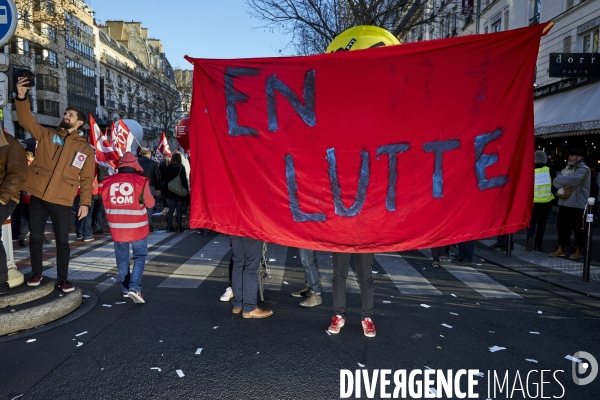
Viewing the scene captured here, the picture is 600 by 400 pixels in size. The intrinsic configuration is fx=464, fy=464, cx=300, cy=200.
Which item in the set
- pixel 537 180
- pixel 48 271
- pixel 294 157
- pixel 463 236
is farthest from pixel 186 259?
pixel 537 180

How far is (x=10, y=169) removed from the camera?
473 centimetres

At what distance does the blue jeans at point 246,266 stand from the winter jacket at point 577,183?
6.85m

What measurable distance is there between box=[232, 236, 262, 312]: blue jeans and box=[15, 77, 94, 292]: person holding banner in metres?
1.74

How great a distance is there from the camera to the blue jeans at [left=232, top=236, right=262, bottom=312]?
4.84 metres

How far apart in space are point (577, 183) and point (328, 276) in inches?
209

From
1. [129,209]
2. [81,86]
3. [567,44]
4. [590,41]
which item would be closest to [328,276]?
[129,209]

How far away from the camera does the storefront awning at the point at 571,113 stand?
45.7 feet

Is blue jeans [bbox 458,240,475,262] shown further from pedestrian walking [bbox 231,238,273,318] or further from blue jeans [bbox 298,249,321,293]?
pedestrian walking [bbox 231,238,273,318]

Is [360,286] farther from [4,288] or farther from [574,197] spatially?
[574,197]

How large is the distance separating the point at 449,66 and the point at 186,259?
570 centimetres

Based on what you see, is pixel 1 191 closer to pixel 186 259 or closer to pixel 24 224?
pixel 186 259

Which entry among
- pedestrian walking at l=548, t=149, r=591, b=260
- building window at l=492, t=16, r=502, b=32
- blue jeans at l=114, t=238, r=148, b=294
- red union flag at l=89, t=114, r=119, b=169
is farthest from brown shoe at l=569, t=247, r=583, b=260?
building window at l=492, t=16, r=502, b=32

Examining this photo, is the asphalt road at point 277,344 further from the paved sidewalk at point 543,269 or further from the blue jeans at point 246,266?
the paved sidewalk at point 543,269

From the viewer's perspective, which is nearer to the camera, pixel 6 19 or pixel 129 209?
pixel 6 19
